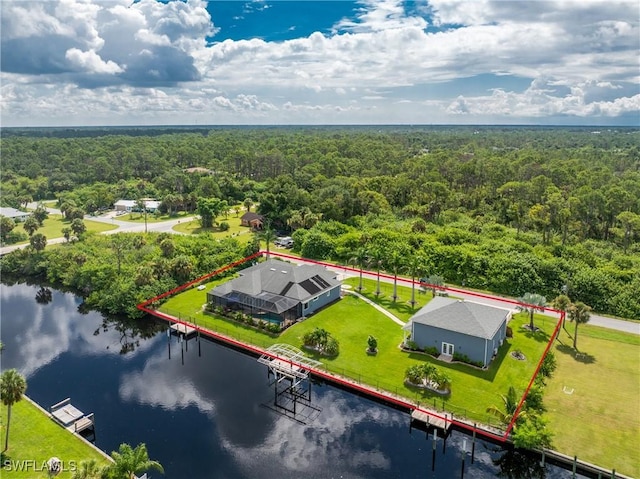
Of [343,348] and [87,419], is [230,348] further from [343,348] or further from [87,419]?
[87,419]

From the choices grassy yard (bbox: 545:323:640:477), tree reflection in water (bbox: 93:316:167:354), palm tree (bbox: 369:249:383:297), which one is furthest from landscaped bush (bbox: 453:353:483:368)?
tree reflection in water (bbox: 93:316:167:354)

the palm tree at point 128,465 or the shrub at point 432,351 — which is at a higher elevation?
the palm tree at point 128,465

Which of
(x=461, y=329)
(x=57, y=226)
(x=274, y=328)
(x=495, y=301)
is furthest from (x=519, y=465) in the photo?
(x=57, y=226)

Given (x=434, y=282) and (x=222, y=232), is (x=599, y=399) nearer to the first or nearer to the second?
(x=434, y=282)

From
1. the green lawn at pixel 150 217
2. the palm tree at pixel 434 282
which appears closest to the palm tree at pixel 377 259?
the palm tree at pixel 434 282

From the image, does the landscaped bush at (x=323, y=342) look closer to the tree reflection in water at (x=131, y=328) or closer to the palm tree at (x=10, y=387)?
the tree reflection in water at (x=131, y=328)

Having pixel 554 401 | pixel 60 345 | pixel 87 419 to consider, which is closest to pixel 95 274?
pixel 60 345

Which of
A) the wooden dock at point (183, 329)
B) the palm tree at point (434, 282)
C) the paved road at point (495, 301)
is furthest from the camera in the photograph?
the palm tree at point (434, 282)
